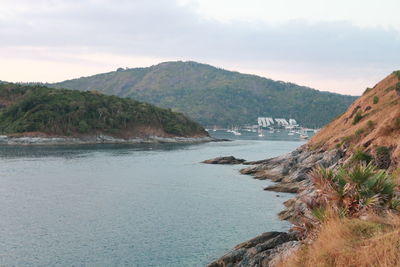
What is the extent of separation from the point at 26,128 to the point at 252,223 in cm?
15100

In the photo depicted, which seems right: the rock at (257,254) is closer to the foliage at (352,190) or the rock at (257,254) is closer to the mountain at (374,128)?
the foliage at (352,190)

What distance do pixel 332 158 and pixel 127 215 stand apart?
128 feet

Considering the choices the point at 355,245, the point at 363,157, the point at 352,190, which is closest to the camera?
the point at 355,245

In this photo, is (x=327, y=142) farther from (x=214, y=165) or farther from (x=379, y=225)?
(x=379, y=225)

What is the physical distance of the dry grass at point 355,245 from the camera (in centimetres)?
1188

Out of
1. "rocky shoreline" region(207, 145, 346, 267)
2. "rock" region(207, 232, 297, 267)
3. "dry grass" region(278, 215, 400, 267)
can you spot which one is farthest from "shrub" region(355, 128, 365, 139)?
"dry grass" region(278, 215, 400, 267)

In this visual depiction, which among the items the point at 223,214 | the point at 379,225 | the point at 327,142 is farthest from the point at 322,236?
the point at 327,142

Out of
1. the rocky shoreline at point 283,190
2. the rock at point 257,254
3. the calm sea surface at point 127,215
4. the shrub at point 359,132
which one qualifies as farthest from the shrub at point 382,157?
the rock at point 257,254

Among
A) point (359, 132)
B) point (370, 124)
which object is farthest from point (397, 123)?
point (370, 124)

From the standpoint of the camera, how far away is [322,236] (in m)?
14.5

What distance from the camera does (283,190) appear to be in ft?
227

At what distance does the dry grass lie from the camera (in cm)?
1188

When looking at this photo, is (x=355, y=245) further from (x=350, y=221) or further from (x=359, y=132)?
(x=359, y=132)

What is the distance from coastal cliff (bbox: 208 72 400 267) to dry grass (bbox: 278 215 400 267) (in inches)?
83.4
